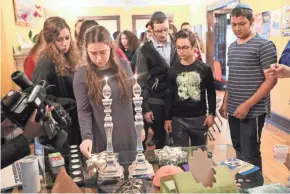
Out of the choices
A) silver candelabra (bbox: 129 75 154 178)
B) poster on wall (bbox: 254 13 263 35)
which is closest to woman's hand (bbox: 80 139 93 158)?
silver candelabra (bbox: 129 75 154 178)

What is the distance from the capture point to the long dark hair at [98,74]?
169 centimetres

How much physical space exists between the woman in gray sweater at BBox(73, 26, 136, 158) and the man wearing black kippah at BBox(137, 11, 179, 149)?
0.69 m

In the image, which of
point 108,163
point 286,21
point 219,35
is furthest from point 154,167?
point 219,35

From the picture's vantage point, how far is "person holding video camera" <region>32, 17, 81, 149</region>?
6.51ft

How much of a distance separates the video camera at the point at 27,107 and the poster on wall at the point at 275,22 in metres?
3.77

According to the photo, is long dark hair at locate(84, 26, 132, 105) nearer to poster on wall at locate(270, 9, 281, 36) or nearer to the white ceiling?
poster on wall at locate(270, 9, 281, 36)

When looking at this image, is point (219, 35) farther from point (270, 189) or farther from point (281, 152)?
point (270, 189)

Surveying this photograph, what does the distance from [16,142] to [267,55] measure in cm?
158

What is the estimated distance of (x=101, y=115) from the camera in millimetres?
1715

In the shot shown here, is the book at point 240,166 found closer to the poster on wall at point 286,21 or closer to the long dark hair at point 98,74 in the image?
the long dark hair at point 98,74

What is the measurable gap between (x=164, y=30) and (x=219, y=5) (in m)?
4.67

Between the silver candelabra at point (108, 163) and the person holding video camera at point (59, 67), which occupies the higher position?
the person holding video camera at point (59, 67)

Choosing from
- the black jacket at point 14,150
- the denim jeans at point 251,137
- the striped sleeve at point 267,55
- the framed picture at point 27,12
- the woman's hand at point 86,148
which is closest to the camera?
the black jacket at point 14,150

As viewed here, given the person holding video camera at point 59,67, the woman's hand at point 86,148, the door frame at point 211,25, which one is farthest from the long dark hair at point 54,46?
the door frame at point 211,25
